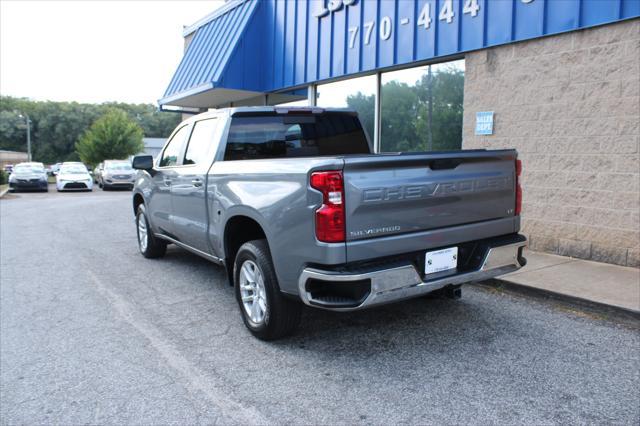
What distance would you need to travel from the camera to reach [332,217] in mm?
3352

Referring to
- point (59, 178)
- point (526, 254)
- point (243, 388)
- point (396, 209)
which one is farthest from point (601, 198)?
point (59, 178)

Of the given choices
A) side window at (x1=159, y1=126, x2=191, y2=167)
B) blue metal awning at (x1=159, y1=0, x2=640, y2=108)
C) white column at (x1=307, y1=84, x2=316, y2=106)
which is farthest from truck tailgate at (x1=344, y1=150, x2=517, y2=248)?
white column at (x1=307, y1=84, x2=316, y2=106)

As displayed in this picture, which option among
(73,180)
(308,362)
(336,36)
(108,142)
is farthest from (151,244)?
(108,142)

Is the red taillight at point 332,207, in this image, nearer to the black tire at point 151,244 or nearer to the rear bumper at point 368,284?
the rear bumper at point 368,284

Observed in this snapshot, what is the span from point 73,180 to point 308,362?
23.7 m

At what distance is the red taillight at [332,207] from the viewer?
3.34m

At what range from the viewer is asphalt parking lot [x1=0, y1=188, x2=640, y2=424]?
307 cm

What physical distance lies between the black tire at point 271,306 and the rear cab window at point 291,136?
129cm

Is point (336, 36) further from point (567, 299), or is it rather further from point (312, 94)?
point (567, 299)

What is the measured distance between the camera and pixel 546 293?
523 cm

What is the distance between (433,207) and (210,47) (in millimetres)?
11914

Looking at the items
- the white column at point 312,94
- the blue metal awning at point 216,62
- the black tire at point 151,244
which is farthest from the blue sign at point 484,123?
the blue metal awning at point 216,62

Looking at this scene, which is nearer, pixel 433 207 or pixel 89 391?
pixel 89 391

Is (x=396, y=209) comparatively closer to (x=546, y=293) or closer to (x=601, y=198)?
(x=546, y=293)
